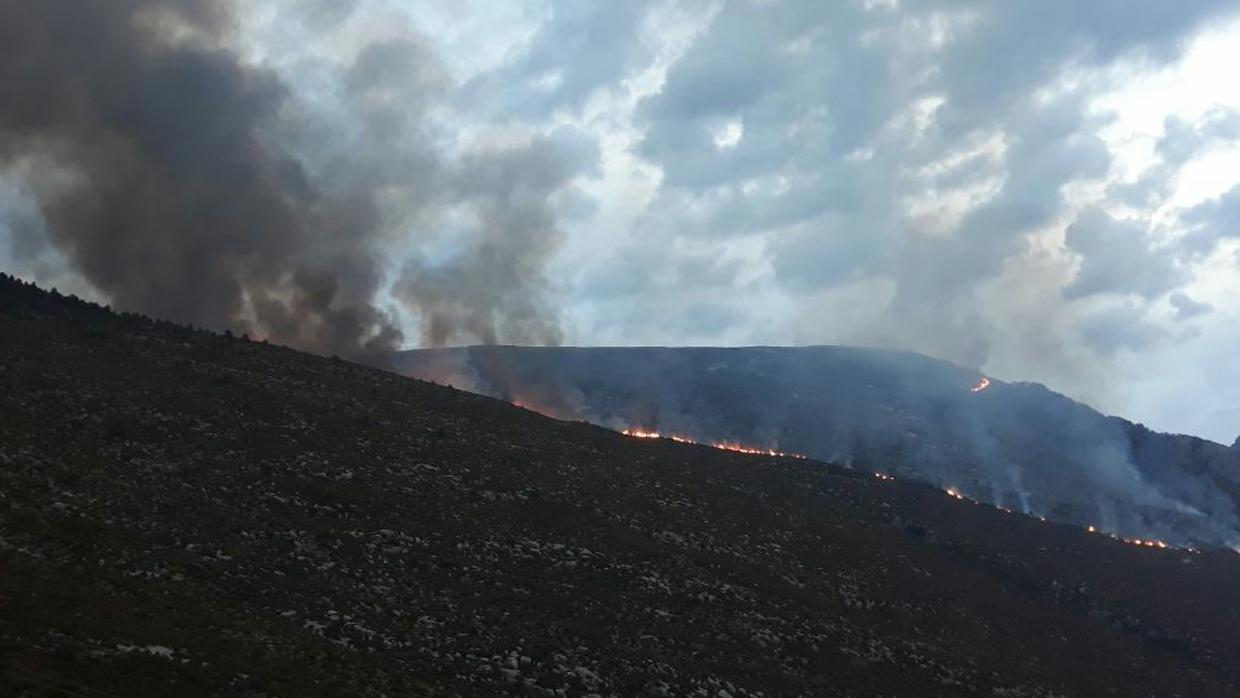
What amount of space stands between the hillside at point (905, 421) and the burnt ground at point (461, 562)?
26159 millimetres

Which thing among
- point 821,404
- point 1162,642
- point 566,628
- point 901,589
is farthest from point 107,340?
point 821,404

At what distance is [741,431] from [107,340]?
6816cm

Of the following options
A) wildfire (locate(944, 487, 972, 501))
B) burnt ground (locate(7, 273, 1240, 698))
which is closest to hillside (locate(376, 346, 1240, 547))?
wildfire (locate(944, 487, 972, 501))

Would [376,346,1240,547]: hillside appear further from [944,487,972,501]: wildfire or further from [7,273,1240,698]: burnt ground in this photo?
[7,273,1240,698]: burnt ground

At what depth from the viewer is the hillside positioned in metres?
89.4

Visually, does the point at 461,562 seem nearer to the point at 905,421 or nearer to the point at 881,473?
the point at 881,473

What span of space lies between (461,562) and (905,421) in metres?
83.7

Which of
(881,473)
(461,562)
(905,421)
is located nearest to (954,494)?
(881,473)

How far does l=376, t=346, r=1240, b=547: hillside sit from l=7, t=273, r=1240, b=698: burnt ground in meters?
26.2

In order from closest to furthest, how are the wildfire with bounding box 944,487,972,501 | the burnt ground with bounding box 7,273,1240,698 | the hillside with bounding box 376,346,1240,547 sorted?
the burnt ground with bounding box 7,273,1240,698
the wildfire with bounding box 944,487,972,501
the hillside with bounding box 376,346,1240,547

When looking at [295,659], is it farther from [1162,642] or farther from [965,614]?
[1162,642]

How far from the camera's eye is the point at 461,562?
114 ft

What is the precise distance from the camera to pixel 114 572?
24969 millimetres

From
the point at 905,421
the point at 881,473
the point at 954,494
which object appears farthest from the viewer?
the point at 905,421
